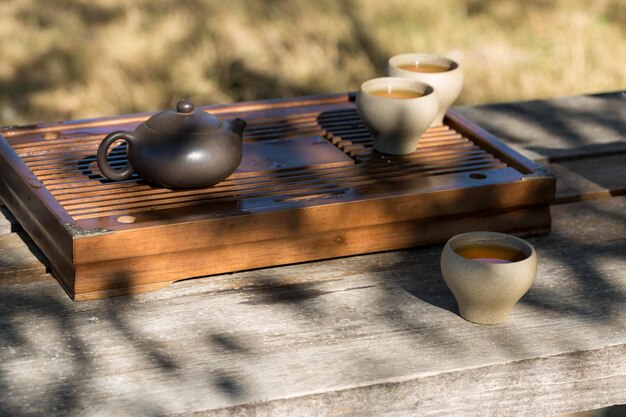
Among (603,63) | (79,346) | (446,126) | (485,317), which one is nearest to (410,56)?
(446,126)

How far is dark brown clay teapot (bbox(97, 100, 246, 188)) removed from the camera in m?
1.75

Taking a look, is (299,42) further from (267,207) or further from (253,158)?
(267,207)

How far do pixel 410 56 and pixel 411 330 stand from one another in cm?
79

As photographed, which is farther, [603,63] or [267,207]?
[603,63]

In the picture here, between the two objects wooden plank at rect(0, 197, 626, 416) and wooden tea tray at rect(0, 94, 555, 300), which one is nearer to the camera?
wooden plank at rect(0, 197, 626, 416)

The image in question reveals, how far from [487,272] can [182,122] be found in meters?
0.57

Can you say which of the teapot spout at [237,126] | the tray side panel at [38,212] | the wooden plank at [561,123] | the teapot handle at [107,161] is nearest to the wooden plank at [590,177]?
the wooden plank at [561,123]

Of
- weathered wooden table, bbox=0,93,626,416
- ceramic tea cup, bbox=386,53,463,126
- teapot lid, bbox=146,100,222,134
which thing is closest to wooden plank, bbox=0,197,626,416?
weathered wooden table, bbox=0,93,626,416

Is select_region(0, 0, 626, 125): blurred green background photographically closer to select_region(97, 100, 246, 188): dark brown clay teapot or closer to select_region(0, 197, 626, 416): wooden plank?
select_region(97, 100, 246, 188): dark brown clay teapot

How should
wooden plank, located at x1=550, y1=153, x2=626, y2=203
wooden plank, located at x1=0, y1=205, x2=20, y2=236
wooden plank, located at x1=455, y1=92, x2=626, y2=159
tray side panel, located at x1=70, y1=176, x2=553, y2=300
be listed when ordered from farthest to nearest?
1. wooden plank, located at x1=455, y1=92, x2=626, y2=159
2. wooden plank, located at x1=550, y1=153, x2=626, y2=203
3. wooden plank, located at x1=0, y1=205, x2=20, y2=236
4. tray side panel, located at x1=70, y1=176, x2=553, y2=300

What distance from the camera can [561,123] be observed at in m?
2.46

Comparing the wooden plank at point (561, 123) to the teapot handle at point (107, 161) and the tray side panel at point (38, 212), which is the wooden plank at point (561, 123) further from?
the tray side panel at point (38, 212)

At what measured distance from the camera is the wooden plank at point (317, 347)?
1396mm

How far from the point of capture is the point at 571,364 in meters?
1.50
